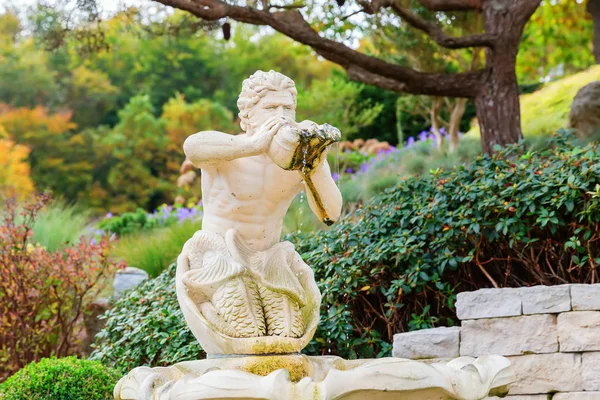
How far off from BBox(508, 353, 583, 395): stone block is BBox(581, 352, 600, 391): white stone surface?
3cm

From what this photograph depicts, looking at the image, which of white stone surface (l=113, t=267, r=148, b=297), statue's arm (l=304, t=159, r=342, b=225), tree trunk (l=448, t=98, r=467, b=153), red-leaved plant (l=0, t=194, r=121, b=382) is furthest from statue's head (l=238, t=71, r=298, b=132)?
tree trunk (l=448, t=98, r=467, b=153)

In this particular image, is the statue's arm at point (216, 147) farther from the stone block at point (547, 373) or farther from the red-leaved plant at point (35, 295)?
the red-leaved plant at point (35, 295)

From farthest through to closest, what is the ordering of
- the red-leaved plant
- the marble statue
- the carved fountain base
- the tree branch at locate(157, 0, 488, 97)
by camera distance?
the tree branch at locate(157, 0, 488, 97)
the red-leaved plant
the marble statue
the carved fountain base

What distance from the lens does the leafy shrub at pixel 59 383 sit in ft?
16.6

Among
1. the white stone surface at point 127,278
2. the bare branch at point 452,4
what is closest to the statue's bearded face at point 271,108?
the white stone surface at point 127,278

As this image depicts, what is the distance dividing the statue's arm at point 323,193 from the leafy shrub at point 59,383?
83.9 inches

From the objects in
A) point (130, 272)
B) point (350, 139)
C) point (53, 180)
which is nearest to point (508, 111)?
point (130, 272)

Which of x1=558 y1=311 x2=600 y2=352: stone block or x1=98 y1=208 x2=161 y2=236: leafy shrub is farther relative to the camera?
x1=98 y1=208 x2=161 y2=236: leafy shrub

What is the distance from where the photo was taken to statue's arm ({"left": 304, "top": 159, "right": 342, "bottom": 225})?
374cm

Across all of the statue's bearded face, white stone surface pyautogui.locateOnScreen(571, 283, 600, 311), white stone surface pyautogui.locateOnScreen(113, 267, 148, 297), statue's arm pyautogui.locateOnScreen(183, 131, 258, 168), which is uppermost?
the statue's bearded face

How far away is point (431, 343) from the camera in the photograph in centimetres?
502

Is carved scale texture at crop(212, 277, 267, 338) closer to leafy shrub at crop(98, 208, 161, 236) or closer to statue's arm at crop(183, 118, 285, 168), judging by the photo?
statue's arm at crop(183, 118, 285, 168)

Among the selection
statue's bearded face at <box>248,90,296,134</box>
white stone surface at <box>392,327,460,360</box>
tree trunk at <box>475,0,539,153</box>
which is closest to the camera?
statue's bearded face at <box>248,90,296,134</box>

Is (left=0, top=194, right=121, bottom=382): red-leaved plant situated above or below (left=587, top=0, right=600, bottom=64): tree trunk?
below
